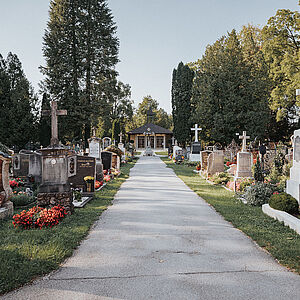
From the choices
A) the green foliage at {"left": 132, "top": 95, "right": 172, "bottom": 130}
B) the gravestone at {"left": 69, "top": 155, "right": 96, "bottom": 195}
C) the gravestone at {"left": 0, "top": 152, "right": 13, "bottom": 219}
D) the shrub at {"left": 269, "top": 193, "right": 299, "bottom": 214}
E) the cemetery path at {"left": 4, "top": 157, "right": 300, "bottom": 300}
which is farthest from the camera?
the green foliage at {"left": 132, "top": 95, "right": 172, "bottom": 130}

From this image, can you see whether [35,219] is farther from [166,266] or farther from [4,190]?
[166,266]

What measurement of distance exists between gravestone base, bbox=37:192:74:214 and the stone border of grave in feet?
15.9

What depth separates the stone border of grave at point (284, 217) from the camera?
5432 mm

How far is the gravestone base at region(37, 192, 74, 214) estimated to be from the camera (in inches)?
265

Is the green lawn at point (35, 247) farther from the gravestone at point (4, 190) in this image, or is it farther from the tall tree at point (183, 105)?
the tall tree at point (183, 105)

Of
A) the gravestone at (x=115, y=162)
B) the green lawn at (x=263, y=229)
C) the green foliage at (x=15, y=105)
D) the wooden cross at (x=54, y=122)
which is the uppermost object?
the green foliage at (x=15, y=105)

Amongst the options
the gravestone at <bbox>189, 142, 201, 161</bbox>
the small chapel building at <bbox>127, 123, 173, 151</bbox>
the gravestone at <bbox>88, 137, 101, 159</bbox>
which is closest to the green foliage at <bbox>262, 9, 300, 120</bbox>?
the gravestone at <bbox>189, 142, 201, 161</bbox>

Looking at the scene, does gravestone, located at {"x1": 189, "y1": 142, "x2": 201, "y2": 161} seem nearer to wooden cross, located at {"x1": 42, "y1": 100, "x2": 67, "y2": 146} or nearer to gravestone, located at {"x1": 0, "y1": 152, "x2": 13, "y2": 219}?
wooden cross, located at {"x1": 42, "y1": 100, "x2": 67, "y2": 146}

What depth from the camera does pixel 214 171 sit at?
553 inches

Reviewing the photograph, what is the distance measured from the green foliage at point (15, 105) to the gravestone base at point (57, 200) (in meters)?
22.8

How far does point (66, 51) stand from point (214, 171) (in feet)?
77.8

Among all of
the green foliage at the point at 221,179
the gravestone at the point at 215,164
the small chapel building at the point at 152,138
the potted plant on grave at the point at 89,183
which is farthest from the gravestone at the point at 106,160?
the small chapel building at the point at 152,138

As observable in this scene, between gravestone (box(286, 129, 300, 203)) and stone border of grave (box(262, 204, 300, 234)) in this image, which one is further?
gravestone (box(286, 129, 300, 203))

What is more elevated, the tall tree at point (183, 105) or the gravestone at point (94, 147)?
the tall tree at point (183, 105)
